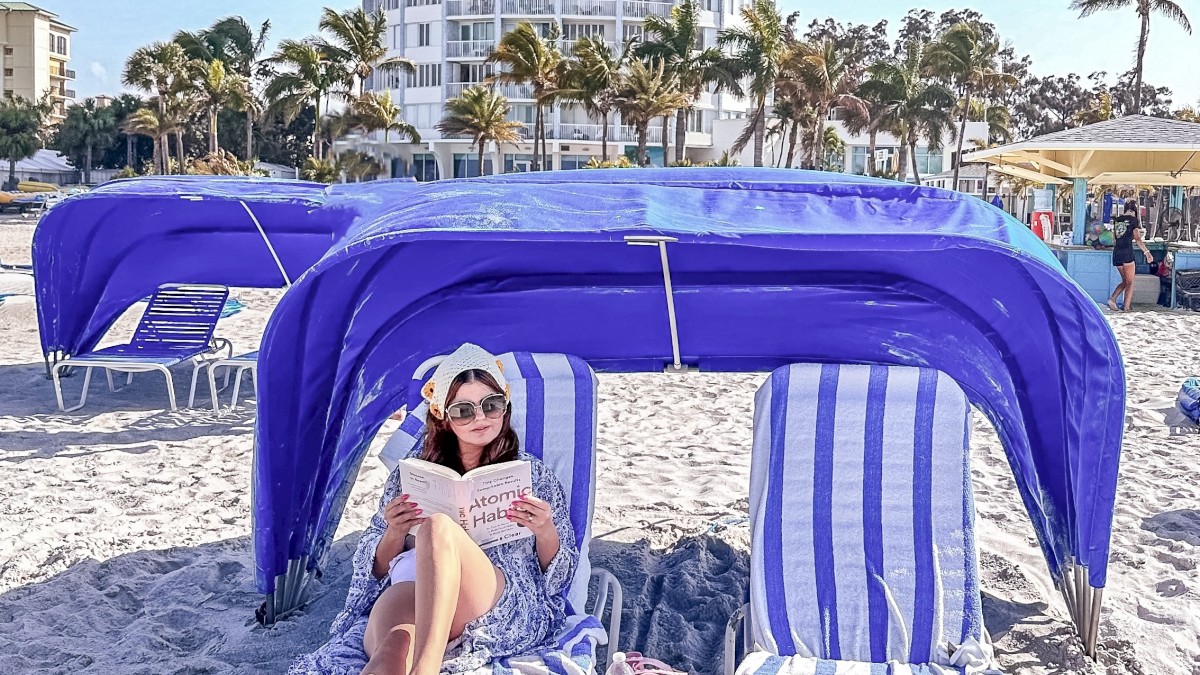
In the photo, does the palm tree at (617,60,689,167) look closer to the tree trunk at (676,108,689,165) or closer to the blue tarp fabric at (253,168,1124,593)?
the tree trunk at (676,108,689,165)

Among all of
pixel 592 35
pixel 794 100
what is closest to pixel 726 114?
pixel 592 35

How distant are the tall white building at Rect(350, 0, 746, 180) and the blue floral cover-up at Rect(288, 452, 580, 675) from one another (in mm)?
46470

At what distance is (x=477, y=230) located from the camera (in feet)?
10.6

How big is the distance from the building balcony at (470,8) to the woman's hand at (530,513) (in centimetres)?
5062

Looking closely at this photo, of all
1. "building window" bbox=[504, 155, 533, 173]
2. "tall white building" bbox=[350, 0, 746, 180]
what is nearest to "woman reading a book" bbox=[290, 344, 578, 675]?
"tall white building" bbox=[350, 0, 746, 180]

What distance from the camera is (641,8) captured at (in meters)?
52.8

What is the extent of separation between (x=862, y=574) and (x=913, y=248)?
1.25 m

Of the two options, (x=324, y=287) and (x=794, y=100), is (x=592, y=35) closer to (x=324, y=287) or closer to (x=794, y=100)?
(x=794, y=100)

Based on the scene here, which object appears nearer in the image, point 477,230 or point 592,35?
point 477,230

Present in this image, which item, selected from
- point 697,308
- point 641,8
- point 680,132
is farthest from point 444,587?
Result: point 641,8

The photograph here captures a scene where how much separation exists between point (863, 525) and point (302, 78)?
4170 centimetres

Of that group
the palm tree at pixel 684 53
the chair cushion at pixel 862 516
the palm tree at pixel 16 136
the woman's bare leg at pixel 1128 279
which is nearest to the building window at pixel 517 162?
the palm tree at pixel 684 53

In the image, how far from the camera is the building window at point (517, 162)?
52000mm

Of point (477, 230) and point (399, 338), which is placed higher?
point (477, 230)
